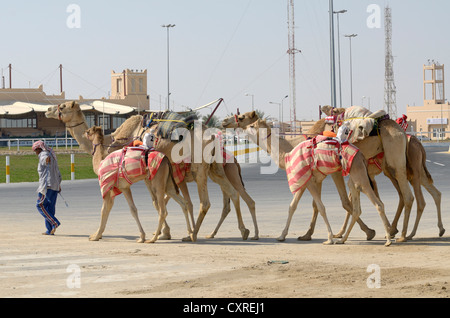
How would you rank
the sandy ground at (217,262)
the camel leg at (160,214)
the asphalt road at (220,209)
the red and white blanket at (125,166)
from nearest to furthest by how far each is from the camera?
1. the sandy ground at (217,262)
2. the camel leg at (160,214)
3. the red and white blanket at (125,166)
4. the asphalt road at (220,209)

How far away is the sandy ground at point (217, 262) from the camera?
9539mm

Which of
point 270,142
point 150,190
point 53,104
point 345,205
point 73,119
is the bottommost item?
point 345,205

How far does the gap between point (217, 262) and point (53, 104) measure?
297ft

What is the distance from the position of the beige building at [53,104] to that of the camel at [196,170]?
68083 mm

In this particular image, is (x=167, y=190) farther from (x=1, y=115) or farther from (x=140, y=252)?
(x=1, y=115)

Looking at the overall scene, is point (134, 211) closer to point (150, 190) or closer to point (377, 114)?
point (150, 190)

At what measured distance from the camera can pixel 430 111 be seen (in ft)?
468

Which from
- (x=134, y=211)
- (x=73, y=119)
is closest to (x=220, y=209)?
(x=73, y=119)

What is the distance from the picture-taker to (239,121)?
50.3ft

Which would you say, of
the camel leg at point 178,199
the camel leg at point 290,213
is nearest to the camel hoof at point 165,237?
the camel leg at point 178,199

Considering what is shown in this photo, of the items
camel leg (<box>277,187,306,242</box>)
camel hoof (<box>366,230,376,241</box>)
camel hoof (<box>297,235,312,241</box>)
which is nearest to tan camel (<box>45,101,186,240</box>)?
camel leg (<box>277,187,306,242</box>)

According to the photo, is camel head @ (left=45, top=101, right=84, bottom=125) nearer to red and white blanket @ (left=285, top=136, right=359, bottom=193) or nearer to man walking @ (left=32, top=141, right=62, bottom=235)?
man walking @ (left=32, top=141, right=62, bottom=235)

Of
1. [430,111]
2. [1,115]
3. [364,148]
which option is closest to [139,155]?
[364,148]

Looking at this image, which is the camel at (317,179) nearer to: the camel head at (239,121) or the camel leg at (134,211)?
the camel head at (239,121)
